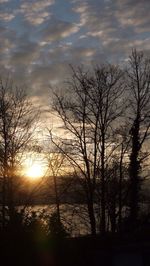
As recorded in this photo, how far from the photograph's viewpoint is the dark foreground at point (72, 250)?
1861 centimetres

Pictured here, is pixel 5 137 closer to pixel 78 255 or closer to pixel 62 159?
pixel 62 159

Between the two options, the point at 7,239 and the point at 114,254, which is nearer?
the point at 7,239

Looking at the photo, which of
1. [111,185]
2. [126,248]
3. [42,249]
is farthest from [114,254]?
[111,185]

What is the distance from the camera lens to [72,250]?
1988 cm

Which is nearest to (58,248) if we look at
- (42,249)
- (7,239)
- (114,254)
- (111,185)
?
(42,249)

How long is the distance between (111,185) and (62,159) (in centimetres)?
439

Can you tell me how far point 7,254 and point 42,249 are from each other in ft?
4.70

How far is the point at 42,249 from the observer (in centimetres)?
1903

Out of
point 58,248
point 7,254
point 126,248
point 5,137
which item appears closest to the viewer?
point 7,254

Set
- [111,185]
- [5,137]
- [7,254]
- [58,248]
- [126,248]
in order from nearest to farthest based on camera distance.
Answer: [7,254] → [58,248] → [126,248] → [5,137] → [111,185]

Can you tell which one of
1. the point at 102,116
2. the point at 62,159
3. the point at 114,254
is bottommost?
the point at 114,254

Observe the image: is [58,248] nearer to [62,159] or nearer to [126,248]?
[126,248]

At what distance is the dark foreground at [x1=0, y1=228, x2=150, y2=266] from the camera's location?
1861 cm

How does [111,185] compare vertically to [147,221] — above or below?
above
